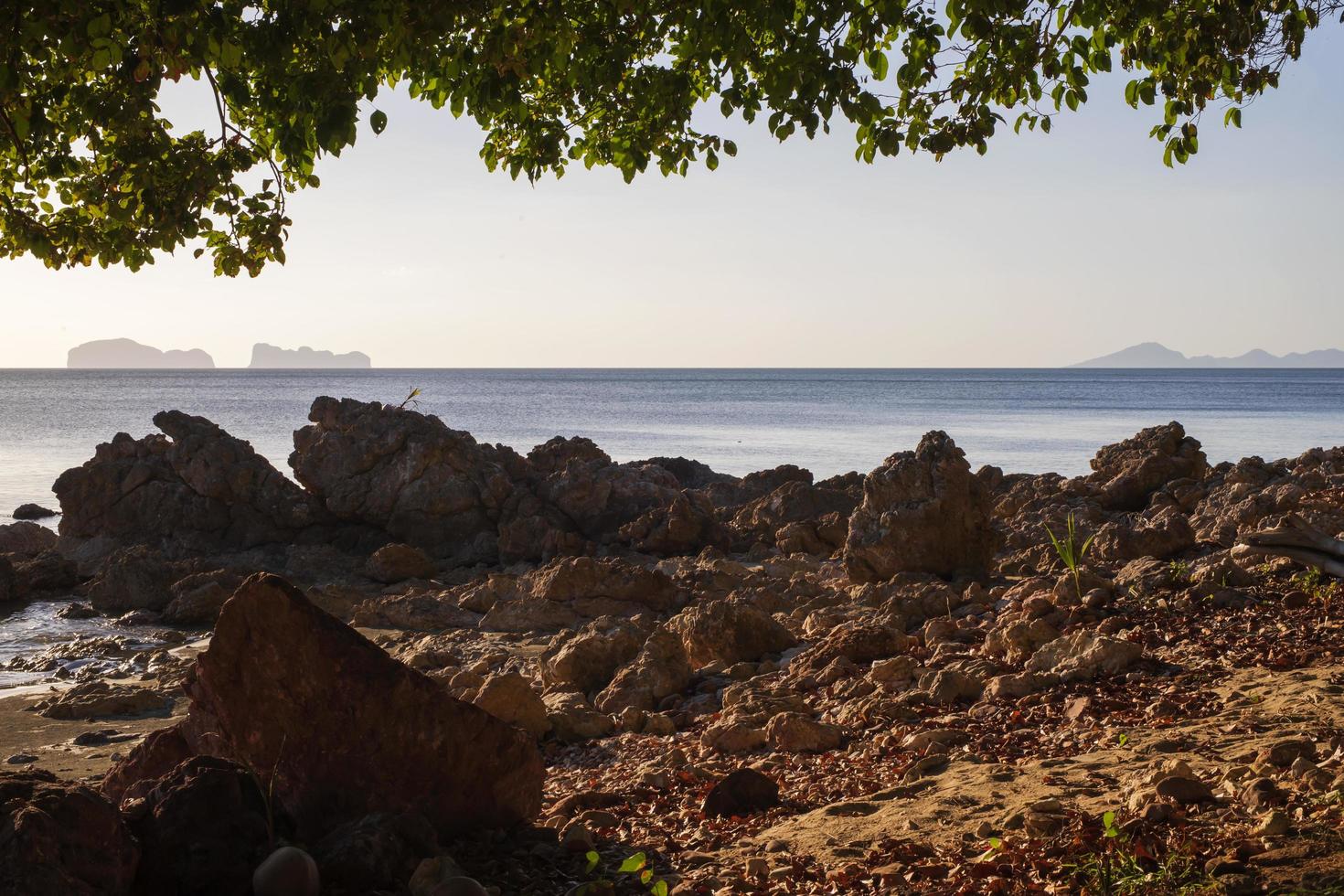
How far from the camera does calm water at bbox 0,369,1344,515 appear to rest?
37094 millimetres

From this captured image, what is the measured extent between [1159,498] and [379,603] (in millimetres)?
9536

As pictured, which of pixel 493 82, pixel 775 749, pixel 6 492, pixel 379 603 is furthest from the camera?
pixel 6 492

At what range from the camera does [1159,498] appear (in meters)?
14.1

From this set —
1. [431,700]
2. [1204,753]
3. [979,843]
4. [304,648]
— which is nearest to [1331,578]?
[1204,753]

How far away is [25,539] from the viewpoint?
19.0 m

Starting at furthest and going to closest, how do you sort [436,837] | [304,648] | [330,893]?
[304,648], [436,837], [330,893]

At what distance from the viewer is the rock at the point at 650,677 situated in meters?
8.48

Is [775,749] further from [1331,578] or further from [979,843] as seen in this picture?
[1331,578]

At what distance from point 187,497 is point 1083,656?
15287 millimetres

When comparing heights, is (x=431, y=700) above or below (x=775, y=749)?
above

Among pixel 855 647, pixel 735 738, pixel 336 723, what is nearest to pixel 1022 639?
pixel 855 647

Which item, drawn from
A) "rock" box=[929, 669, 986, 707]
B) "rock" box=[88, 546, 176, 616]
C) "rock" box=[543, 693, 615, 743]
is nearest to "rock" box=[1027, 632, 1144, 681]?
"rock" box=[929, 669, 986, 707]

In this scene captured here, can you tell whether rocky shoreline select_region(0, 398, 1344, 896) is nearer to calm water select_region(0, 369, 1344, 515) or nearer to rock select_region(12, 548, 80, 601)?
rock select_region(12, 548, 80, 601)

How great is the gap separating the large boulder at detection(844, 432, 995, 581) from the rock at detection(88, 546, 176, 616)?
8939mm
